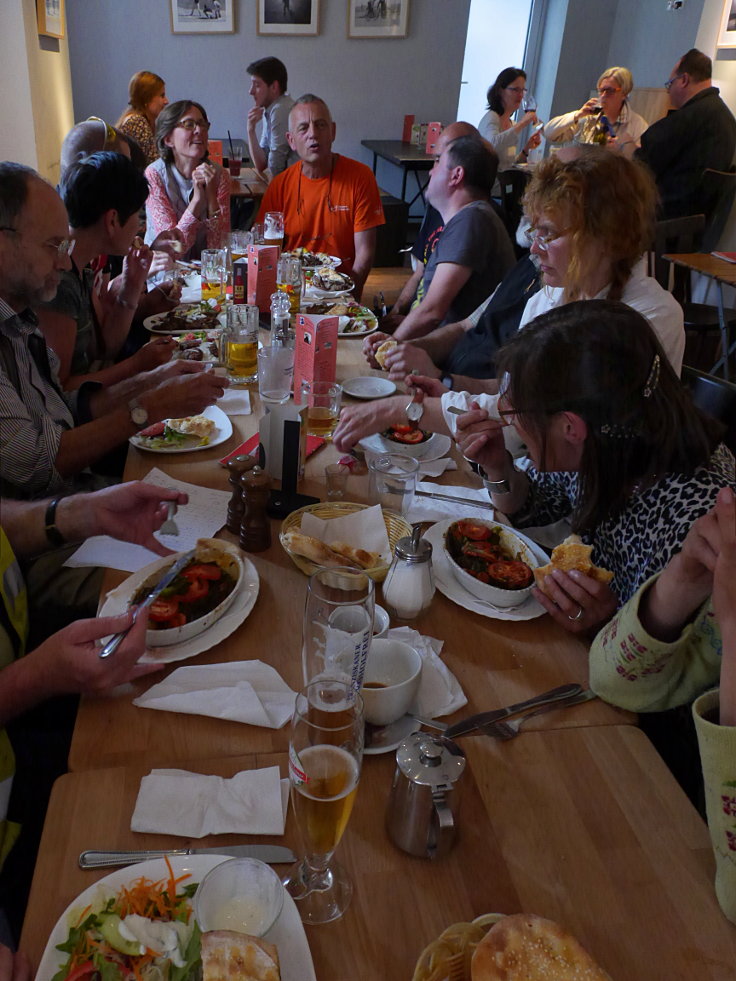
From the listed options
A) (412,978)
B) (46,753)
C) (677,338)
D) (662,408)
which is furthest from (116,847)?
(677,338)

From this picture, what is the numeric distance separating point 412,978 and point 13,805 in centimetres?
84

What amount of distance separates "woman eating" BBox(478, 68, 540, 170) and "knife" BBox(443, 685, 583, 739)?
673 cm

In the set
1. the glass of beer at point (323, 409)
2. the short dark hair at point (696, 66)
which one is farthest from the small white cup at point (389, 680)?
the short dark hair at point (696, 66)

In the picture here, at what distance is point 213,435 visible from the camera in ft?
6.41

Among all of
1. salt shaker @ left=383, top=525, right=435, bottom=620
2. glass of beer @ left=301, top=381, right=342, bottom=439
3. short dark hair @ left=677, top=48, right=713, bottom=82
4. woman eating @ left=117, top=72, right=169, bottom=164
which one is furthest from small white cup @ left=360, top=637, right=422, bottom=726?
short dark hair @ left=677, top=48, right=713, bottom=82

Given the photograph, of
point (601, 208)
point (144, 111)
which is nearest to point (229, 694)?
point (601, 208)

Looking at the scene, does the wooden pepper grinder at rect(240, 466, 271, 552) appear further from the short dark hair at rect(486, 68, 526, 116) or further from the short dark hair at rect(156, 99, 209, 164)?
the short dark hair at rect(486, 68, 526, 116)

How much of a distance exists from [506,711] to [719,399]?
3.96ft

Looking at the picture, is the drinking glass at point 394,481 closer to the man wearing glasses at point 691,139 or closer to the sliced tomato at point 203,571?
the sliced tomato at point 203,571

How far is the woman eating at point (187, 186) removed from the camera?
390 centimetres

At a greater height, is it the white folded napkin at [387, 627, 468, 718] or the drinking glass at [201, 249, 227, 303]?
the drinking glass at [201, 249, 227, 303]

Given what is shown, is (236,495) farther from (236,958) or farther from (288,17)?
(288,17)

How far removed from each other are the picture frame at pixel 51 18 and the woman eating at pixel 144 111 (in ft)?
3.49

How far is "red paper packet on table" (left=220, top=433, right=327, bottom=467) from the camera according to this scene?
1693 millimetres
